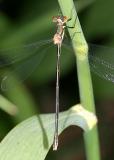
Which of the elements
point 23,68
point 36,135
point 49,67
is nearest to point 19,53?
point 23,68

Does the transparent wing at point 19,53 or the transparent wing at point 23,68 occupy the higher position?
the transparent wing at point 19,53

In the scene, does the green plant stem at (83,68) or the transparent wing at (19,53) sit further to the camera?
the transparent wing at (19,53)

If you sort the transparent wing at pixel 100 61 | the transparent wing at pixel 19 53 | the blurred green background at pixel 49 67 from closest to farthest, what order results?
1. the transparent wing at pixel 100 61
2. the transparent wing at pixel 19 53
3. the blurred green background at pixel 49 67

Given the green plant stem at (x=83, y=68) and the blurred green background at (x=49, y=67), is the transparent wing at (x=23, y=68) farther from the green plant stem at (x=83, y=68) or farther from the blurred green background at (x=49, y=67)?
the green plant stem at (x=83, y=68)

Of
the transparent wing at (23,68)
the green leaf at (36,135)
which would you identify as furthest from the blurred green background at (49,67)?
the green leaf at (36,135)

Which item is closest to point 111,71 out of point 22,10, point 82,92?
point 82,92

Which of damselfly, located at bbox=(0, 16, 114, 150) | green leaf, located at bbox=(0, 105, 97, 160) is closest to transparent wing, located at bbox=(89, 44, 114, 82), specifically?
damselfly, located at bbox=(0, 16, 114, 150)

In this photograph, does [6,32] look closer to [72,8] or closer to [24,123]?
[24,123]
